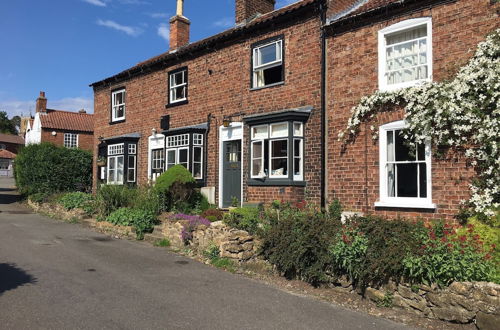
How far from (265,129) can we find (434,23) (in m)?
5.50

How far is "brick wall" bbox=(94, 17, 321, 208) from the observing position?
12.0m

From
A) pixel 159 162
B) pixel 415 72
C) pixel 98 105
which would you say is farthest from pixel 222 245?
pixel 98 105

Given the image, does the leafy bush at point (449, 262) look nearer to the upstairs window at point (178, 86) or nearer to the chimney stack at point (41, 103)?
the upstairs window at point (178, 86)

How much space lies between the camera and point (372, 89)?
34.6 feet

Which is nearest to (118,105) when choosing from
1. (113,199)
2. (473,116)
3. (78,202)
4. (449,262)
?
(78,202)

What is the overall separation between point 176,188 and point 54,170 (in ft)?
37.8

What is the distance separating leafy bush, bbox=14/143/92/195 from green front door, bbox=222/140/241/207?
37.6 ft

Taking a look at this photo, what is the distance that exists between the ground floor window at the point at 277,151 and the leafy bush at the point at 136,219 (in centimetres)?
353

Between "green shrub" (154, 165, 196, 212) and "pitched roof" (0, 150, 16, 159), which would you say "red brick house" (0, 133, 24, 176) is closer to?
"pitched roof" (0, 150, 16, 159)

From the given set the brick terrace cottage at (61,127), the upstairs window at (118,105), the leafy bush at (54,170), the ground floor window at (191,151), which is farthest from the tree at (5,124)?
the ground floor window at (191,151)

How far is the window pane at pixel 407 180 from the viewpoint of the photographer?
9.81m

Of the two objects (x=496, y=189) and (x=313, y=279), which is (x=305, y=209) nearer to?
(x=313, y=279)

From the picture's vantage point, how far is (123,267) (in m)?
9.03

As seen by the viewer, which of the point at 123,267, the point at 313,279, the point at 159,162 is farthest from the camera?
the point at 159,162
